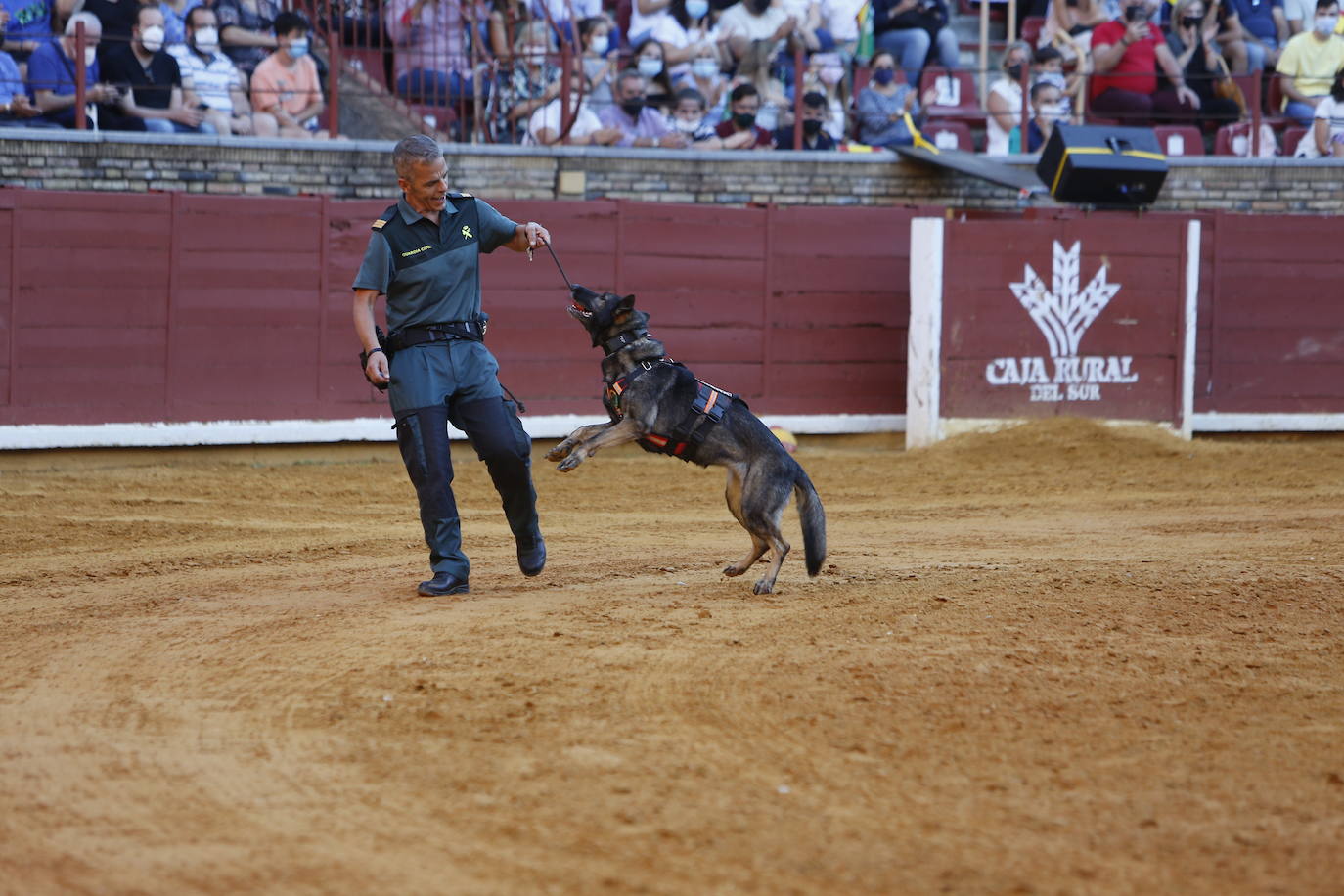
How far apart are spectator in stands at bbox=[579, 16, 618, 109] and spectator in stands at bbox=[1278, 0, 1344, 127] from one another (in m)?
6.75

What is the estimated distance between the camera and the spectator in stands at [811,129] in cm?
1423

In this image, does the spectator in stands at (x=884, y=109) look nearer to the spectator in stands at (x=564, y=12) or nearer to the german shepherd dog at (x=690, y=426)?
the spectator in stands at (x=564, y=12)

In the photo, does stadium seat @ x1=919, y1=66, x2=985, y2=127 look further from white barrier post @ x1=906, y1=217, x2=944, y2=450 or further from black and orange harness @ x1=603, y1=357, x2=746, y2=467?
black and orange harness @ x1=603, y1=357, x2=746, y2=467

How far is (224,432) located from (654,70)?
18.1 ft

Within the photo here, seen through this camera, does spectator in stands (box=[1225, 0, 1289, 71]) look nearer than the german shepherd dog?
No

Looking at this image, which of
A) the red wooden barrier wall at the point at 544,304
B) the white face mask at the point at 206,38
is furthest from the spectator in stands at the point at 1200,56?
the white face mask at the point at 206,38

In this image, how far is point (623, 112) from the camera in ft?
46.5

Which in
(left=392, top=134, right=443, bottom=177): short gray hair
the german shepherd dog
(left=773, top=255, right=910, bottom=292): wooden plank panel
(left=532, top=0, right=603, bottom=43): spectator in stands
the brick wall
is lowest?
the german shepherd dog

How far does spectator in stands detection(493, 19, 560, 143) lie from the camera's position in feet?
44.1

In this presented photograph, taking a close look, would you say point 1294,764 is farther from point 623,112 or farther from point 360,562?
point 623,112

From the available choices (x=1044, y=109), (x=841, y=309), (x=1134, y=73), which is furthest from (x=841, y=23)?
(x=841, y=309)

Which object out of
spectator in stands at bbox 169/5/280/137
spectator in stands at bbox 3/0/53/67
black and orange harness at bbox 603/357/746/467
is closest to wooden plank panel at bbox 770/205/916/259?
spectator in stands at bbox 169/5/280/137

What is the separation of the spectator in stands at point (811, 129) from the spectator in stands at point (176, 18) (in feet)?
17.8

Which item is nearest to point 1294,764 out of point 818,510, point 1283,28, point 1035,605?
point 1035,605
